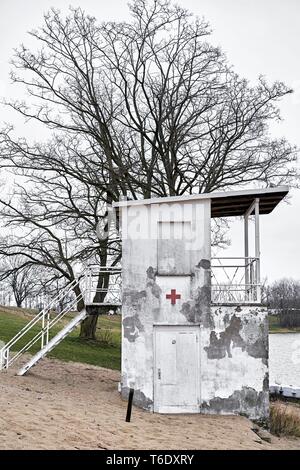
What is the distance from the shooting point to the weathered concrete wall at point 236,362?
17781 millimetres

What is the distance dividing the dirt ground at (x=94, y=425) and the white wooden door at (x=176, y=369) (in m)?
0.53

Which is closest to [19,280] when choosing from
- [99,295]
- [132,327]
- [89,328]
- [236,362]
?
[89,328]

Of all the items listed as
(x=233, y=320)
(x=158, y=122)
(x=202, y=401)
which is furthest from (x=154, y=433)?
(x=158, y=122)

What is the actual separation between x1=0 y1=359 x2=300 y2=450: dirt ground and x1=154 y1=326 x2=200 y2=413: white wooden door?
533 millimetres

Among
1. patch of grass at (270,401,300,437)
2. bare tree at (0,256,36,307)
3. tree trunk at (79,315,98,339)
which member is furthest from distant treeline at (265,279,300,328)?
patch of grass at (270,401,300,437)

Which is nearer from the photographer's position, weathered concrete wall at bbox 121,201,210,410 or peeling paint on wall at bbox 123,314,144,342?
weathered concrete wall at bbox 121,201,210,410

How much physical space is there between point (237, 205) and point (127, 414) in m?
8.03

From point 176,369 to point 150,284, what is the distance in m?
2.61

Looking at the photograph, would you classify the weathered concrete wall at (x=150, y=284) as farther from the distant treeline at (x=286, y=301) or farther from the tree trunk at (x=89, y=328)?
the distant treeline at (x=286, y=301)

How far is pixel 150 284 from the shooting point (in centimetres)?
1831

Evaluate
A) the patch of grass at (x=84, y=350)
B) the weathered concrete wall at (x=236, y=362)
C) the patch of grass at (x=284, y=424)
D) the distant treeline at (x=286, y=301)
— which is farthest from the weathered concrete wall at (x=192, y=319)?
the distant treeline at (x=286, y=301)

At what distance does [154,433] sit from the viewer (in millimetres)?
14250

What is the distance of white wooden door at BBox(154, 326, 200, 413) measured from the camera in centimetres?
1773

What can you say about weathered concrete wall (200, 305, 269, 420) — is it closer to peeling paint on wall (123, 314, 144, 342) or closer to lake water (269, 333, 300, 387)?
peeling paint on wall (123, 314, 144, 342)
